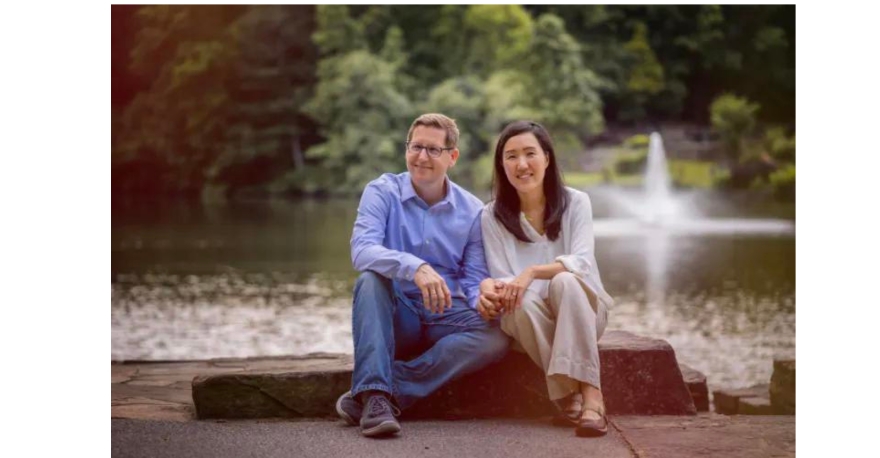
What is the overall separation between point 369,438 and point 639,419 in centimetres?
73

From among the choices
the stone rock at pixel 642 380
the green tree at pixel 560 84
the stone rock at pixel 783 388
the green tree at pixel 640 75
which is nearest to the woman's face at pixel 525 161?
the stone rock at pixel 642 380

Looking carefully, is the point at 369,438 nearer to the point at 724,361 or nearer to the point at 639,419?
the point at 639,419

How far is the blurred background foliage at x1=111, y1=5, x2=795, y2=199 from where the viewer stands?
22.1 ft

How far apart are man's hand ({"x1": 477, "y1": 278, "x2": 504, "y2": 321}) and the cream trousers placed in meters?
0.04

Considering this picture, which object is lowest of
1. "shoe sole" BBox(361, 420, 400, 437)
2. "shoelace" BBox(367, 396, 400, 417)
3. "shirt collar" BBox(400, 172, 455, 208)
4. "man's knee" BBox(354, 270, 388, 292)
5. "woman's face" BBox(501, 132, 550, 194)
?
"shoe sole" BBox(361, 420, 400, 437)

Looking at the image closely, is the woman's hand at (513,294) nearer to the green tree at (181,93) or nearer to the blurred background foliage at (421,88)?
the blurred background foliage at (421,88)

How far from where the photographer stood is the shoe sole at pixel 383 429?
239 cm

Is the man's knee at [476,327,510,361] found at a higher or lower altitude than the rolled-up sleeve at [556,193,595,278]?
lower

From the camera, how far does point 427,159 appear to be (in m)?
2.66

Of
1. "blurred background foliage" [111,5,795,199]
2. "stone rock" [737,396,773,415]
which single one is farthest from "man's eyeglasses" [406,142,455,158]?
"blurred background foliage" [111,5,795,199]

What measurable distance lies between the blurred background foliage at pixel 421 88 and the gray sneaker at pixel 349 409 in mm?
2859

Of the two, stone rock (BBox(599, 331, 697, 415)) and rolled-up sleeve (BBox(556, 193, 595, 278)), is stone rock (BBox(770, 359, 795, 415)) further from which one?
rolled-up sleeve (BBox(556, 193, 595, 278))

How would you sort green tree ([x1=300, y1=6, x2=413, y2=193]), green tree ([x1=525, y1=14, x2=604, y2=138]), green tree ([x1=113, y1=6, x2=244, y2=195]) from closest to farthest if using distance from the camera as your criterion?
green tree ([x1=113, y1=6, x2=244, y2=195])
green tree ([x1=525, y1=14, x2=604, y2=138])
green tree ([x1=300, y1=6, x2=413, y2=193])
